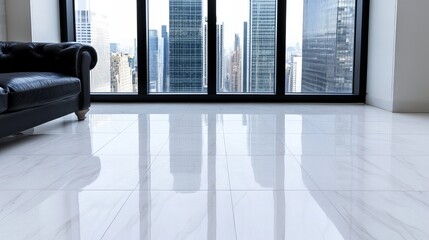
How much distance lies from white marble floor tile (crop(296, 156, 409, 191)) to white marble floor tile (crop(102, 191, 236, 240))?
51 cm

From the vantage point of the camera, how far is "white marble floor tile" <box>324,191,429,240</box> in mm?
1409

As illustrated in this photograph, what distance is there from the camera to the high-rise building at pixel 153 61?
5250mm

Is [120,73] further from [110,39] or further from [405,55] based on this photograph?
[405,55]

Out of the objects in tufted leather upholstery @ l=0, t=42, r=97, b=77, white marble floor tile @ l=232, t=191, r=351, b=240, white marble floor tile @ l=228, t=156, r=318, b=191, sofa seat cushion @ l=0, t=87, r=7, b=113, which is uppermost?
tufted leather upholstery @ l=0, t=42, r=97, b=77

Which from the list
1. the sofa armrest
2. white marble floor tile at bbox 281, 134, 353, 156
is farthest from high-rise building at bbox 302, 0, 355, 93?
the sofa armrest

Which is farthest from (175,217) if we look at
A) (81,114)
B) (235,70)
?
A: (235,70)

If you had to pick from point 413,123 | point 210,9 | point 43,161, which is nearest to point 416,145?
point 413,123

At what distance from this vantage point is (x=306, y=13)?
5199mm

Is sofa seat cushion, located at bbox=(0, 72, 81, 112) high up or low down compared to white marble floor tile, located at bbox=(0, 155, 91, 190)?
up

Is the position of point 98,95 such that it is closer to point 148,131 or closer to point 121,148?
point 148,131

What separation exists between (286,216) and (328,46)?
406 centimetres

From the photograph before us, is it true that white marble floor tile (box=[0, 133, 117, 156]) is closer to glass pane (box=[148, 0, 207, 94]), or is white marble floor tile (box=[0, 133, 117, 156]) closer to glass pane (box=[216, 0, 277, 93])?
glass pane (box=[148, 0, 207, 94])

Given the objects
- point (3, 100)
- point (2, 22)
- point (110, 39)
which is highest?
point (2, 22)

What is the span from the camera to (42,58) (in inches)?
142
